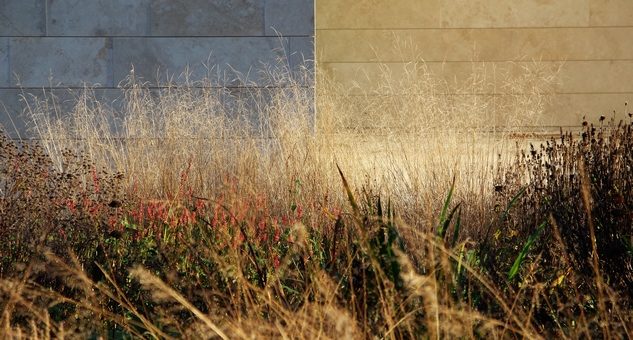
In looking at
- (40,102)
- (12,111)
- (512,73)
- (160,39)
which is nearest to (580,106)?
(512,73)

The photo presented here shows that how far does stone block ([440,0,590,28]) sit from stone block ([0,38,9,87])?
6.25 metres

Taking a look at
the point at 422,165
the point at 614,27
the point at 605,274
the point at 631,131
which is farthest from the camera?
the point at 614,27

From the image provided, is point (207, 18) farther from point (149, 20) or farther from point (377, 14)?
point (377, 14)

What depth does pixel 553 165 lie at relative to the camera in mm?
4531

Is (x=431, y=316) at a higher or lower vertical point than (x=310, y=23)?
lower

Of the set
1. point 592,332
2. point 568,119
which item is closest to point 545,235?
point 592,332

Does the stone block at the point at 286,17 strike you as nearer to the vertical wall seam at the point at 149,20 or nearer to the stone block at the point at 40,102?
the vertical wall seam at the point at 149,20

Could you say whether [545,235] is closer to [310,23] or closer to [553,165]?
[553,165]

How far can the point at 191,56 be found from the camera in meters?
8.33

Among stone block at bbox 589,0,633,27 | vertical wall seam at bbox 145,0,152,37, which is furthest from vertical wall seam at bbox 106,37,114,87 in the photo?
stone block at bbox 589,0,633,27

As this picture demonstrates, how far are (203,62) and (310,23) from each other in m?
0.96

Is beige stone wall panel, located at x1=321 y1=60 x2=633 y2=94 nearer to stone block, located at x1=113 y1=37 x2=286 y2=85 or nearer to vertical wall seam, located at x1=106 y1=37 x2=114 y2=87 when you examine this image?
stone block, located at x1=113 y1=37 x2=286 y2=85

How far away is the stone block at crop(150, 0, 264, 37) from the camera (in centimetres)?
832

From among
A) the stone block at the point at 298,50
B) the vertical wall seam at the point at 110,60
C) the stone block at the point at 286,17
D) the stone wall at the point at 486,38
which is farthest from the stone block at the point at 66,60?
the stone wall at the point at 486,38
